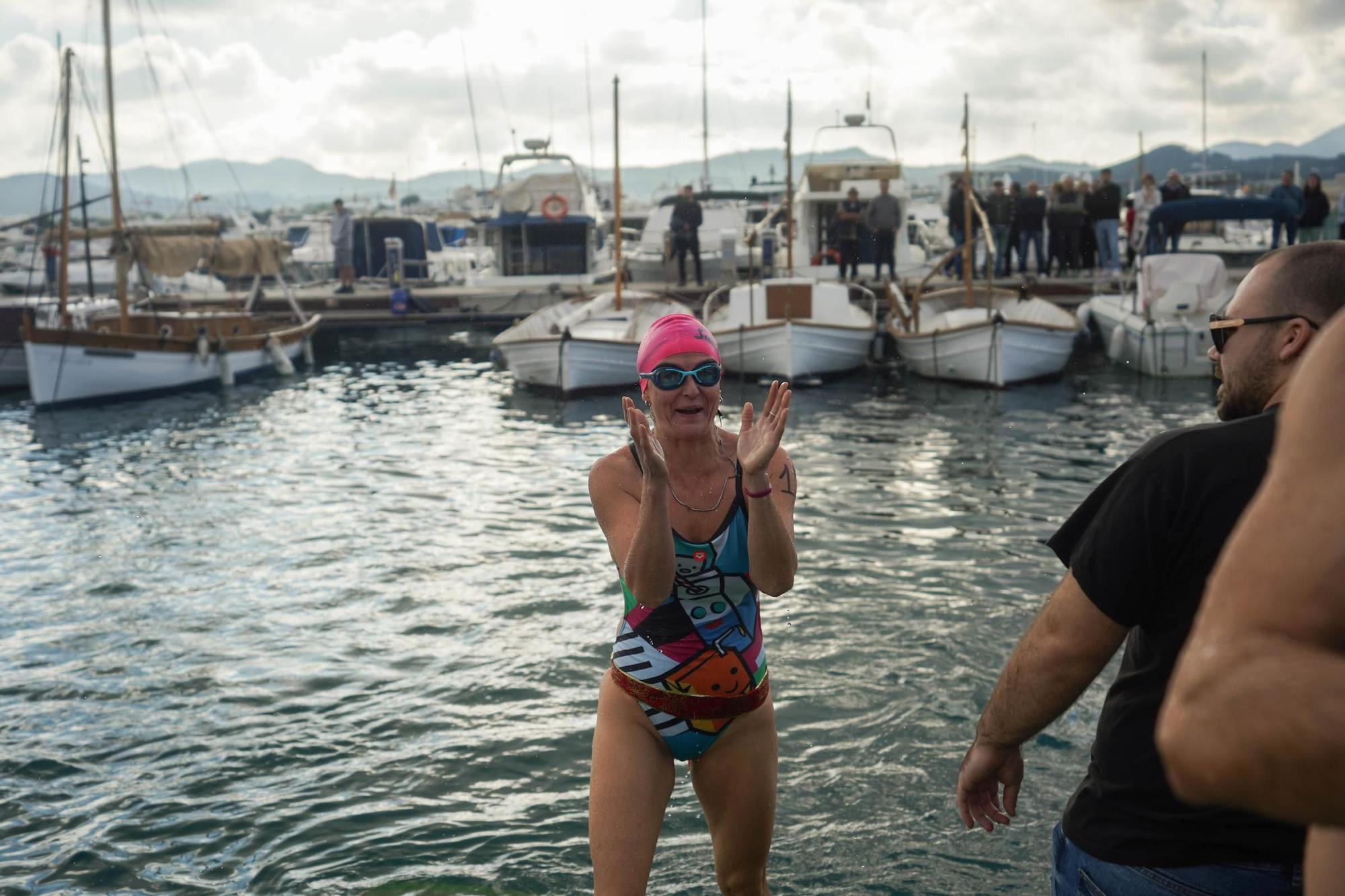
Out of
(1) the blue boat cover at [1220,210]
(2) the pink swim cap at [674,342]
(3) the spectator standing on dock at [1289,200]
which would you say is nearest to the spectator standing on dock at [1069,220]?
(1) the blue boat cover at [1220,210]

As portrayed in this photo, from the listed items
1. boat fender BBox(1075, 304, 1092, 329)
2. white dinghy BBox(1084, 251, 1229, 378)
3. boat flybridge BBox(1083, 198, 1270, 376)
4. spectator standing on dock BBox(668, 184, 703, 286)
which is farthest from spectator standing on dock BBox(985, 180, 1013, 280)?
spectator standing on dock BBox(668, 184, 703, 286)

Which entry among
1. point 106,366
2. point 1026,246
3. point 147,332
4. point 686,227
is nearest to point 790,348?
point 686,227

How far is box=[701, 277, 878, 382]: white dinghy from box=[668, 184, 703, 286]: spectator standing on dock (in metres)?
5.57

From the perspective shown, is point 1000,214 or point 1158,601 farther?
point 1000,214

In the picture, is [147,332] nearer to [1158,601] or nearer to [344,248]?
[344,248]

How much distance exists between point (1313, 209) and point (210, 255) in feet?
80.9

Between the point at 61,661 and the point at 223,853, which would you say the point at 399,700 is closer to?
the point at 223,853

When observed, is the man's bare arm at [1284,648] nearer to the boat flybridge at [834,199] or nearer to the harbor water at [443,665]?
the harbor water at [443,665]

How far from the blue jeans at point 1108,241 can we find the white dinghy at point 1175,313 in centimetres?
564

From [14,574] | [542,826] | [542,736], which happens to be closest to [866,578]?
[542,736]

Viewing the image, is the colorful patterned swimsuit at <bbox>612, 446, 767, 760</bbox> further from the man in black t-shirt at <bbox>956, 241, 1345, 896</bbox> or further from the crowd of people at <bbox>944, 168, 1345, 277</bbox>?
the crowd of people at <bbox>944, 168, 1345, 277</bbox>

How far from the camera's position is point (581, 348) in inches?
857

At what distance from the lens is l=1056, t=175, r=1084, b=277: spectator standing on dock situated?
2711 cm

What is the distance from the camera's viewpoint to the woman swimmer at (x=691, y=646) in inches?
146
